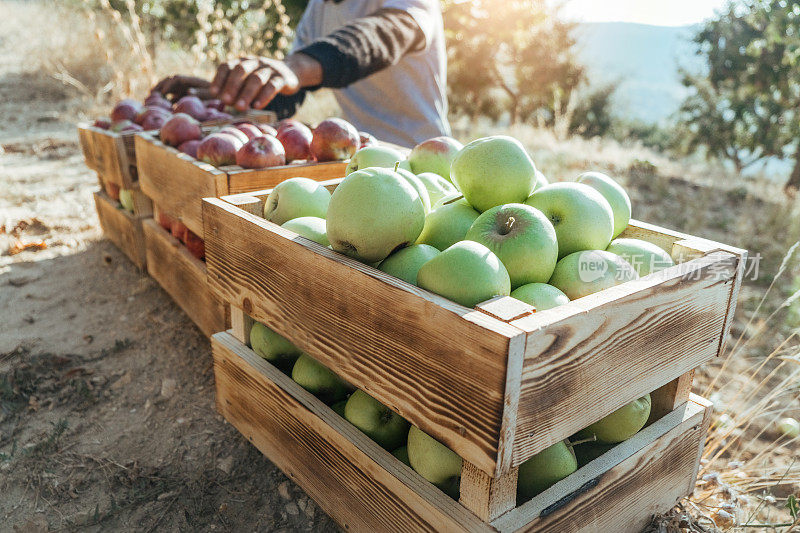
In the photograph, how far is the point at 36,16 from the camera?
15.4 m

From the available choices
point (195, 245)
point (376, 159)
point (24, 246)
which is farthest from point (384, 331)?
point (24, 246)

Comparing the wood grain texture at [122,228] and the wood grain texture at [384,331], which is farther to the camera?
the wood grain texture at [122,228]

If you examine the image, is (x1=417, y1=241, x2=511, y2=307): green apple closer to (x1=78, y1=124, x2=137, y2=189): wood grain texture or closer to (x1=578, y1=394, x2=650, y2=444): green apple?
(x1=578, y1=394, x2=650, y2=444): green apple

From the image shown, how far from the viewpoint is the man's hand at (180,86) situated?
4023mm

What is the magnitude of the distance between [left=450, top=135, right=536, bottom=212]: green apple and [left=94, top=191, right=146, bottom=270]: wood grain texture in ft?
7.83

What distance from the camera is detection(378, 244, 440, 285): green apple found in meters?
1.39

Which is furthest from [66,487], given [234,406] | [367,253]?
[367,253]

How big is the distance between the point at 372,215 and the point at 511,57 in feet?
59.3

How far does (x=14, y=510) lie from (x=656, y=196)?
7058mm

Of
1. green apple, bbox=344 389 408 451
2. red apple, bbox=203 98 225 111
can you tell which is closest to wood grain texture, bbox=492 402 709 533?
green apple, bbox=344 389 408 451

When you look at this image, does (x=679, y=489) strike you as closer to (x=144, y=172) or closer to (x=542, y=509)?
(x=542, y=509)

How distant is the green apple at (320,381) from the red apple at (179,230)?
1339mm

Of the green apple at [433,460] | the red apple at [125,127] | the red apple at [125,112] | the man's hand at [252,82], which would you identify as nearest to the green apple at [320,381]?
the green apple at [433,460]

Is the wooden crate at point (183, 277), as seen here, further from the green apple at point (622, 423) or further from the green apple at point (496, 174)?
the green apple at point (622, 423)
